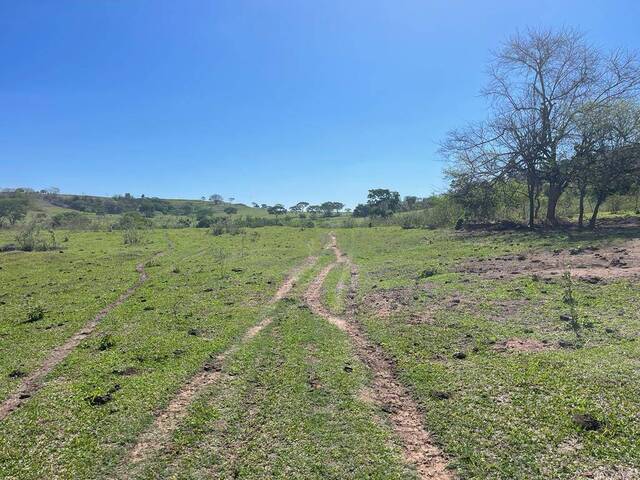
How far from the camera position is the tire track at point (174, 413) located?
5422 millimetres

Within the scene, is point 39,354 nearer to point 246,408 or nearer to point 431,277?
point 246,408

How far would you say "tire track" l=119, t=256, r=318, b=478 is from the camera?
542 centimetres

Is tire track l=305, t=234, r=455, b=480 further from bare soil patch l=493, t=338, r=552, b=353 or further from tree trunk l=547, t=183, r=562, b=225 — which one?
tree trunk l=547, t=183, r=562, b=225

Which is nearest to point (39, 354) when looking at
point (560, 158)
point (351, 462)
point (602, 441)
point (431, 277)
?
point (351, 462)

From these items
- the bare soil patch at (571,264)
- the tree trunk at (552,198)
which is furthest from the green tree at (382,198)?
the bare soil patch at (571,264)

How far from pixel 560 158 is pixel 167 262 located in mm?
30139

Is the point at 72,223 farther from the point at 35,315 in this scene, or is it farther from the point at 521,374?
the point at 521,374

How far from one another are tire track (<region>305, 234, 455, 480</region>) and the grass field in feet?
0.32

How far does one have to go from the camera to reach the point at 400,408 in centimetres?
650

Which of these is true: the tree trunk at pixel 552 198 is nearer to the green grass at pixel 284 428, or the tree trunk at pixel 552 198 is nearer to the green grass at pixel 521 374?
the green grass at pixel 521 374

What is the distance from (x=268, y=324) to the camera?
37.6 ft

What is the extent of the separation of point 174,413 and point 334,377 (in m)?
2.86

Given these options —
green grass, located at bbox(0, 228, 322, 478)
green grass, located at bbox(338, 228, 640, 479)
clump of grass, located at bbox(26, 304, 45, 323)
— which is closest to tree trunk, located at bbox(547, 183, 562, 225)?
green grass, located at bbox(338, 228, 640, 479)

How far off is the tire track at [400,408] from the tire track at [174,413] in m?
2.83
